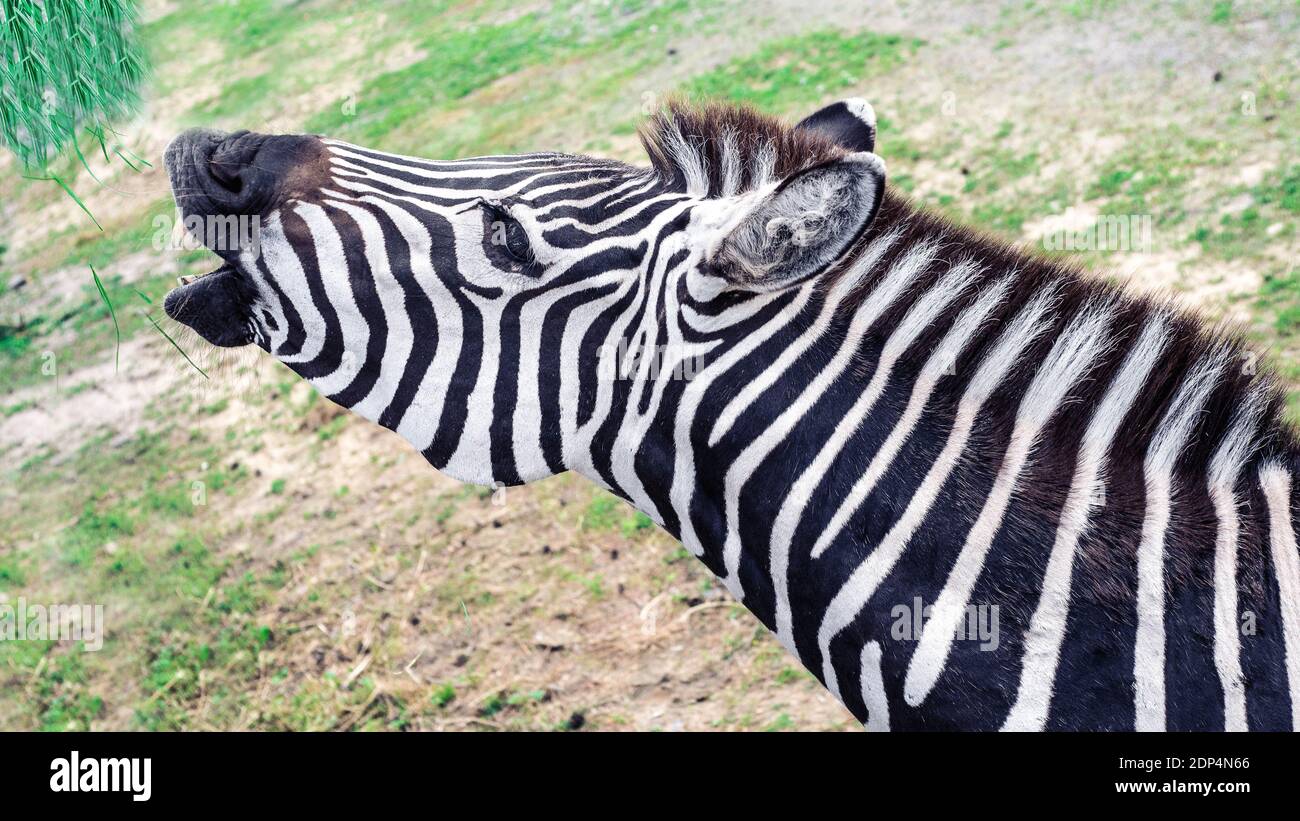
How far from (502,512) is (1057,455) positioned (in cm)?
584

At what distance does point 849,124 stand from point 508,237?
52.1 inches

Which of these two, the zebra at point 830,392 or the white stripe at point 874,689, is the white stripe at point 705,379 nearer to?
the zebra at point 830,392

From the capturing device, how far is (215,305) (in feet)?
9.84

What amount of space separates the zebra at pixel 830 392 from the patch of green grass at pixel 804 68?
10.3 meters

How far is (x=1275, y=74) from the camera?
381 inches

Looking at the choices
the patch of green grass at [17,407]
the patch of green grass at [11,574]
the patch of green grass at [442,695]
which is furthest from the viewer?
the patch of green grass at [17,407]

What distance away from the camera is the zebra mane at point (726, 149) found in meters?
2.86

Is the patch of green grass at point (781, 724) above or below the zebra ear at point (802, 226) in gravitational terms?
below

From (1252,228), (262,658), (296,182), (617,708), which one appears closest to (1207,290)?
(1252,228)

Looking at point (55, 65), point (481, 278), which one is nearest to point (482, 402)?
point (481, 278)

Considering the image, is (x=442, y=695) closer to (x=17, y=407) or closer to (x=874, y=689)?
(x=874, y=689)

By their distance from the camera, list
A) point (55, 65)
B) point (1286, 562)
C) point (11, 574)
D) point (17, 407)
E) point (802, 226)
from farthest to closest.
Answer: point (17, 407)
point (11, 574)
point (55, 65)
point (802, 226)
point (1286, 562)

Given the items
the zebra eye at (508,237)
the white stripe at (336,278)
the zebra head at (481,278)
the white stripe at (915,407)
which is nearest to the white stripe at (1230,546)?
the white stripe at (915,407)

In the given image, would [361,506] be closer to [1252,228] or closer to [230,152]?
[230,152]
